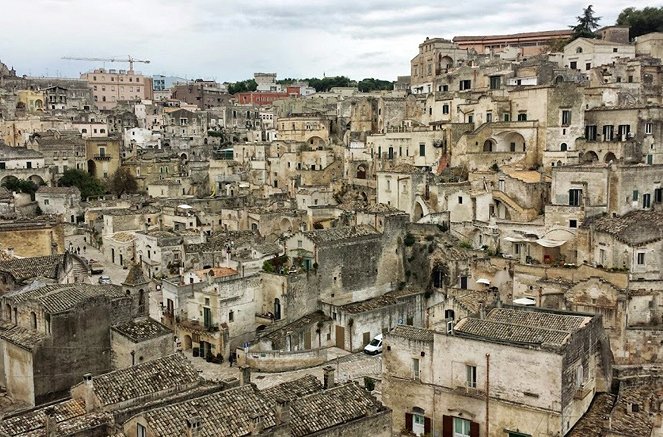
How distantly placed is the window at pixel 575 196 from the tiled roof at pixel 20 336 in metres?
26.8

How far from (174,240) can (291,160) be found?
58.2 ft

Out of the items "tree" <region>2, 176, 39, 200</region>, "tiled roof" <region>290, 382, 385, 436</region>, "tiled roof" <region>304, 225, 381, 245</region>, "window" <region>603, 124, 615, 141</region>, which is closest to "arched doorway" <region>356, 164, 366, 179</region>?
"tiled roof" <region>304, 225, 381, 245</region>

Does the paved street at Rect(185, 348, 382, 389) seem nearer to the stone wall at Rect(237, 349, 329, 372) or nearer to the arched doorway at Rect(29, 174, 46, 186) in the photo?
the stone wall at Rect(237, 349, 329, 372)

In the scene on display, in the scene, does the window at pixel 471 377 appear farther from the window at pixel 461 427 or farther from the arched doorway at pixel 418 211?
the arched doorway at pixel 418 211

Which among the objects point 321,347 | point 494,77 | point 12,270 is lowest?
point 321,347

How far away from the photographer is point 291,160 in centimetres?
6072

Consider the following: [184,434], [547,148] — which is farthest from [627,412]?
[547,148]

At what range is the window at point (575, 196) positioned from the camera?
125ft

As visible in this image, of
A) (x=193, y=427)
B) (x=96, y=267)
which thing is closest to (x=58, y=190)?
(x=96, y=267)

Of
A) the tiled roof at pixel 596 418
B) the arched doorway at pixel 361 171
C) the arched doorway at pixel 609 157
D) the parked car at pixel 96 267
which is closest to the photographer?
the tiled roof at pixel 596 418

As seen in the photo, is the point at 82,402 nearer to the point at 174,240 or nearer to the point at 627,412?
the point at 627,412

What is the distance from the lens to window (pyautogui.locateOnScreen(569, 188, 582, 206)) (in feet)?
125

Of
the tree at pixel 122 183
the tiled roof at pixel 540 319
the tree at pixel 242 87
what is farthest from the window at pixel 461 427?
the tree at pixel 242 87

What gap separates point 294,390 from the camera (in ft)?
72.9
